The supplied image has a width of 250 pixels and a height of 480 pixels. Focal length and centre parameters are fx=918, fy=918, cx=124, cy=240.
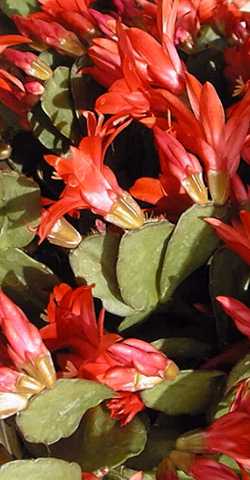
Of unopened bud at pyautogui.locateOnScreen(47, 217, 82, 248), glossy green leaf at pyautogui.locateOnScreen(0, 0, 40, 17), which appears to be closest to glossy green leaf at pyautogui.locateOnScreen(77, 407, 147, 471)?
unopened bud at pyautogui.locateOnScreen(47, 217, 82, 248)

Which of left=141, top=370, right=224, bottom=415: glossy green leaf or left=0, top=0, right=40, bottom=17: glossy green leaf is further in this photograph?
left=0, top=0, right=40, bottom=17: glossy green leaf

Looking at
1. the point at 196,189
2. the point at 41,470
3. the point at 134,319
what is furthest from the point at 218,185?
the point at 41,470

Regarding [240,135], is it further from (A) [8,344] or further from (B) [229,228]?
(A) [8,344]

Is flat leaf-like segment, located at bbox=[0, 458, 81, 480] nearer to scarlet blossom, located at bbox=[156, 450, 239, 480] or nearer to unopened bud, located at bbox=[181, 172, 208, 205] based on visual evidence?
scarlet blossom, located at bbox=[156, 450, 239, 480]

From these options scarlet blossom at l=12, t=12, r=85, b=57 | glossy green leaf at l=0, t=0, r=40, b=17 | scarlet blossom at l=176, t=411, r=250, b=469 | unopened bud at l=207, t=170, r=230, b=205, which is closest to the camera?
scarlet blossom at l=176, t=411, r=250, b=469

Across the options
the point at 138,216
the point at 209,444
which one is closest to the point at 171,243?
the point at 138,216

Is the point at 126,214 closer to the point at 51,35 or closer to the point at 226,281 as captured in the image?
the point at 226,281
